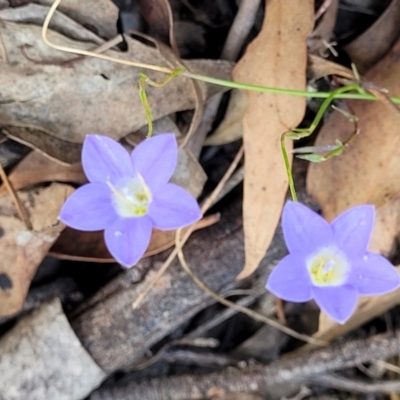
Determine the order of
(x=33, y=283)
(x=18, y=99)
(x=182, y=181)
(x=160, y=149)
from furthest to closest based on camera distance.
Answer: (x=33, y=283)
(x=182, y=181)
(x=18, y=99)
(x=160, y=149)

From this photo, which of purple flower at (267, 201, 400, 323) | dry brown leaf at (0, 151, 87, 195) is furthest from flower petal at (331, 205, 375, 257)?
dry brown leaf at (0, 151, 87, 195)

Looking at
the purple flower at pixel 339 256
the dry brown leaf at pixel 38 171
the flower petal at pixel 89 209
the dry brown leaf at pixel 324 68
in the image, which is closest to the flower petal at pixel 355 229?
the purple flower at pixel 339 256

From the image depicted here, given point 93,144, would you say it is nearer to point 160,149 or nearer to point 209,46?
point 160,149

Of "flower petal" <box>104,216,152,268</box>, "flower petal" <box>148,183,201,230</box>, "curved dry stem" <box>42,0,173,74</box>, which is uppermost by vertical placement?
"curved dry stem" <box>42,0,173,74</box>

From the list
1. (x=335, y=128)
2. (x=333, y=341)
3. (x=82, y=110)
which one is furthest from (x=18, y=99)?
(x=333, y=341)

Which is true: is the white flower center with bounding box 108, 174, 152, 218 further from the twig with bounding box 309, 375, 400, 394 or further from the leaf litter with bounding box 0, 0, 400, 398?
the twig with bounding box 309, 375, 400, 394

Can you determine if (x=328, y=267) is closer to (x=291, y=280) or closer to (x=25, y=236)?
(x=291, y=280)

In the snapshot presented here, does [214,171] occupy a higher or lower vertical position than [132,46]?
lower

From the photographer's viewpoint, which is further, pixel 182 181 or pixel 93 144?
pixel 182 181
